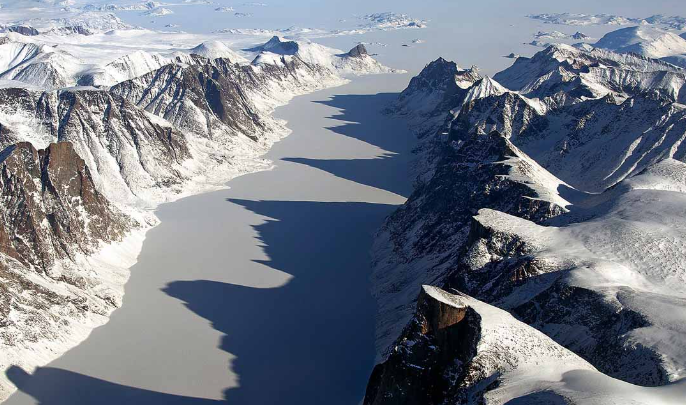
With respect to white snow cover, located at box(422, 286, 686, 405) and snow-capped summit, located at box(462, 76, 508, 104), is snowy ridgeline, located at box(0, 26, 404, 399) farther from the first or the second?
snow-capped summit, located at box(462, 76, 508, 104)

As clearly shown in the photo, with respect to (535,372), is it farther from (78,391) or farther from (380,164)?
(380,164)

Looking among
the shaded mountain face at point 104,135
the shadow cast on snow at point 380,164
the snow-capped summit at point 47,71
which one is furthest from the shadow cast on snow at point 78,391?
the snow-capped summit at point 47,71

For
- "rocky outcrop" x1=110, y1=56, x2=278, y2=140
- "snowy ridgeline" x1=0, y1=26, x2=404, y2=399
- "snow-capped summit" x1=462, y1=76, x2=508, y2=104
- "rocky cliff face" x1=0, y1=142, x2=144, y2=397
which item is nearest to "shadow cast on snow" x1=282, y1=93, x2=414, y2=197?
"snowy ridgeline" x1=0, y1=26, x2=404, y2=399

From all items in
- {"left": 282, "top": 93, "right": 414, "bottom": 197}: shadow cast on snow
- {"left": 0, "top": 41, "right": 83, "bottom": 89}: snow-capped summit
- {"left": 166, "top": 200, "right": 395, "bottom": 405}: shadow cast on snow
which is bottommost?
{"left": 282, "top": 93, "right": 414, "bottom": 197}: shadow cast on snow

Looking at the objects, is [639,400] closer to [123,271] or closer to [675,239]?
[675,239]

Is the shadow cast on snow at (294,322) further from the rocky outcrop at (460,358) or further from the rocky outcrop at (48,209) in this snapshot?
the rocky outcrop at (460,358)

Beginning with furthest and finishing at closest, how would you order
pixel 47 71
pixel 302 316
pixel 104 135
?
pixel 47 71 < pixel 104 135 < pixel 302 316

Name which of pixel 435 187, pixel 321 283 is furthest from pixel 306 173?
pixel 321 283

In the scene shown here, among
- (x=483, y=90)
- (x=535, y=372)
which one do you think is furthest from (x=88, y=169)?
(x=483, y=90)

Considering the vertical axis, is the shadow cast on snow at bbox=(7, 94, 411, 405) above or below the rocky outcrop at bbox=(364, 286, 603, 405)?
below
